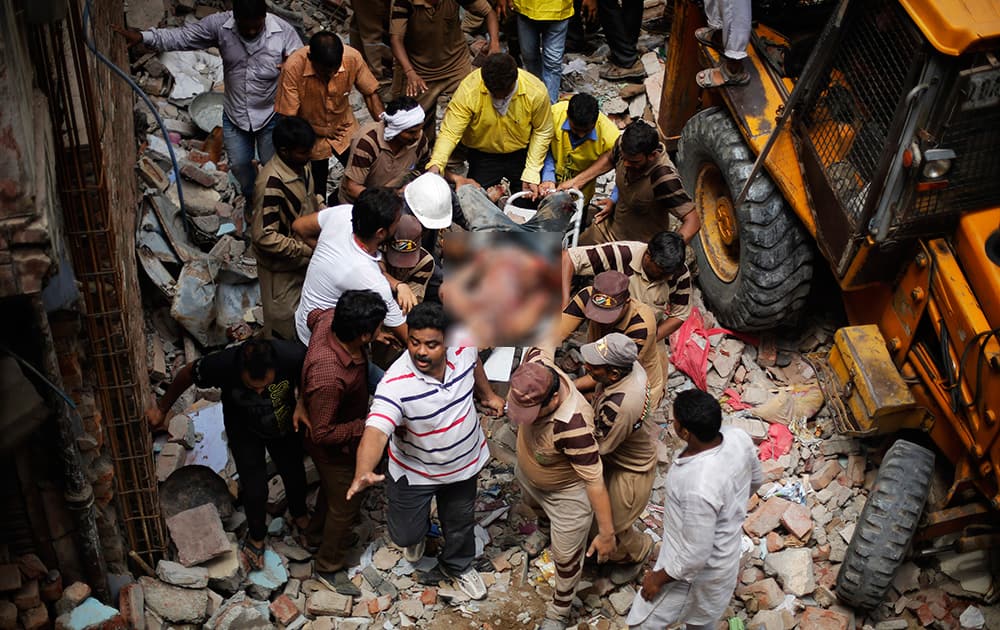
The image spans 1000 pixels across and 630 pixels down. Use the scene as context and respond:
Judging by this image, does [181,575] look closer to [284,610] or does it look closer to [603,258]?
[284,610]

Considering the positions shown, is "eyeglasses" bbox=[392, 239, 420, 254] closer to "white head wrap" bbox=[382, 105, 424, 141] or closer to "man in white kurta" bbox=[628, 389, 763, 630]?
"white head wrap" bbox=[382, 105, 424, 141]

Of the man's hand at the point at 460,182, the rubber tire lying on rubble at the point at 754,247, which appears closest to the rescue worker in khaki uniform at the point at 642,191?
the rubber tire lying on rubble at the point at 754,247

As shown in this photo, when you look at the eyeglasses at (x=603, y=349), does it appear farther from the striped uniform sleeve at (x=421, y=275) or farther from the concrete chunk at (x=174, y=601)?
the concrete chunk at (x=174, y=601)

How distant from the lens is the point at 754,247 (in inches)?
221

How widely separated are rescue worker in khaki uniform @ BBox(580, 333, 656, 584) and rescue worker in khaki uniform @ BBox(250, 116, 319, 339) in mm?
1801

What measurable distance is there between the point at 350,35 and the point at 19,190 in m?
5.28

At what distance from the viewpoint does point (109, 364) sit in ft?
14.5

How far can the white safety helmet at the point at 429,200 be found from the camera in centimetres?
546

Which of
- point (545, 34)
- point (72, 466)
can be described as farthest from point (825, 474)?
point (545, 34)

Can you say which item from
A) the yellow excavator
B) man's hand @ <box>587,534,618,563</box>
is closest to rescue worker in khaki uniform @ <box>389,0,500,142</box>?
the yellow excavator

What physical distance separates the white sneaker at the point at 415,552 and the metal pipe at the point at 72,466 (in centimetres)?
142

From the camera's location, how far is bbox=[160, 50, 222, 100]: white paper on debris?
7707mm

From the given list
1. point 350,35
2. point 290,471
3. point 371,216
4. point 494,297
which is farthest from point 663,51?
point 290,471

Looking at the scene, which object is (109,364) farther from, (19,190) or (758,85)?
(758,85)
